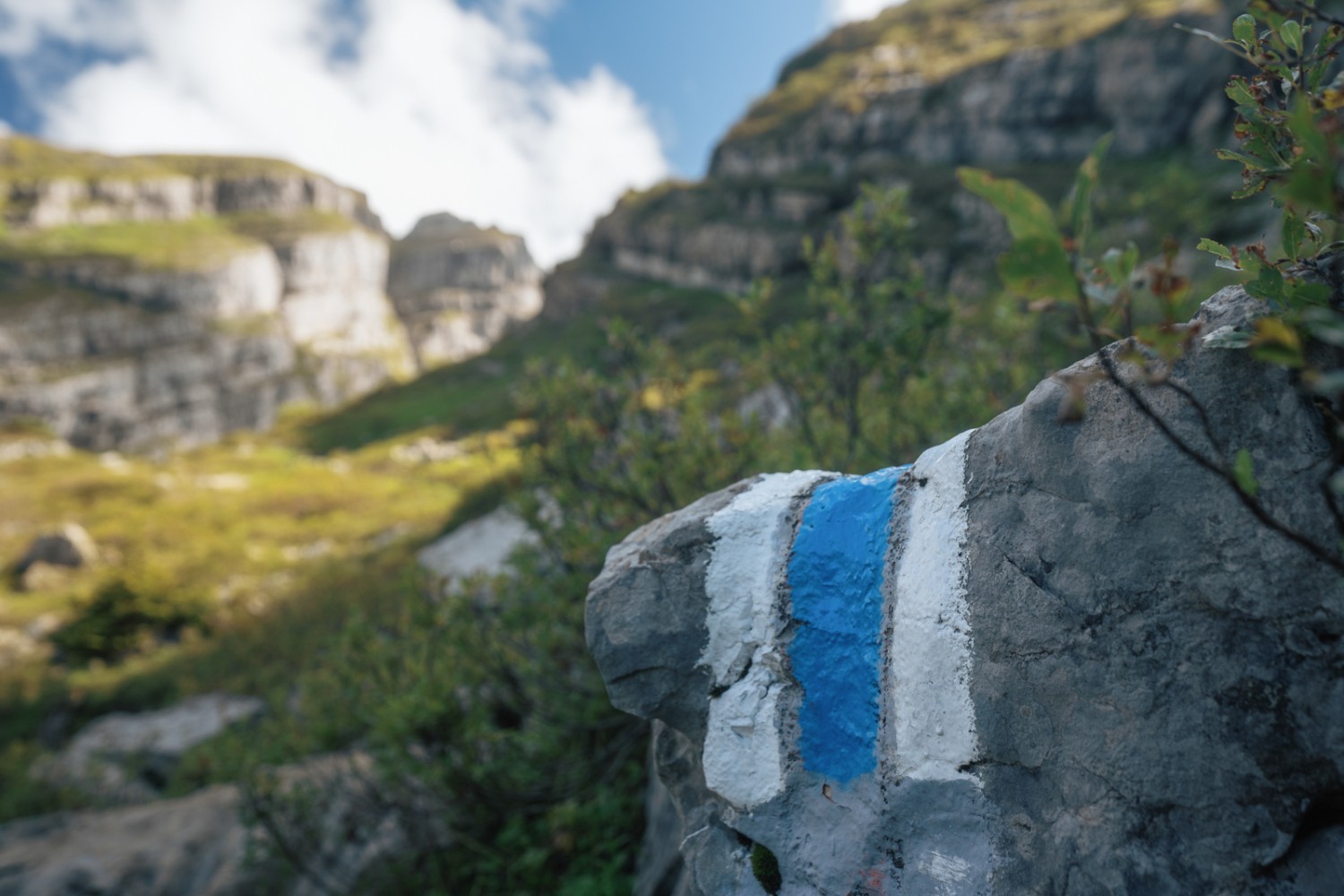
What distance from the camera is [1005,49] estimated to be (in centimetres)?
6306

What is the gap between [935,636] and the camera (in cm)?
279

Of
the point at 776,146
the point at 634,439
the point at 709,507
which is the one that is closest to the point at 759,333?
the point at 634,439

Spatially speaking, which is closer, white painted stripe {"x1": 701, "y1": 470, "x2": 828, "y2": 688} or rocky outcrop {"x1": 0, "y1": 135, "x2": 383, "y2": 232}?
white painted stripe {"x1": 701, "y1": 470, "x2": 828, "y2": 688}

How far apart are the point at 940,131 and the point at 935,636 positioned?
7364 cm

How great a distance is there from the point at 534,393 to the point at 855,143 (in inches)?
2879

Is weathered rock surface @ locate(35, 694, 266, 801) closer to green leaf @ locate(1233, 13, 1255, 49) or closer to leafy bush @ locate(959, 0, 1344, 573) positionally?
leafy bush @ locate(959, 0, 1344, 573)

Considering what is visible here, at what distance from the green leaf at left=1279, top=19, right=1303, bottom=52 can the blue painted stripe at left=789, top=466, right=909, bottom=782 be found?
203 cm

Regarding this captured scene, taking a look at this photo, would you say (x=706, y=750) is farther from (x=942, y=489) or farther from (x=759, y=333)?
(x=759, y=333)

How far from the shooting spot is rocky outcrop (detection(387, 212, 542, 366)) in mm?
137625

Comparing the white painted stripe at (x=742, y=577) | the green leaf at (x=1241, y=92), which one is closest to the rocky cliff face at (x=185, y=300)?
the white painted stripe at (x=742, y=577)

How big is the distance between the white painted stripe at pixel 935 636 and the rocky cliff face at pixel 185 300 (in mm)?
111916

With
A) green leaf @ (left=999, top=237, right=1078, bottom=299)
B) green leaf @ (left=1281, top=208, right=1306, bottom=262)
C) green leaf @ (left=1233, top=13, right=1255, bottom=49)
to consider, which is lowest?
green leaf @ (left=1281, top=208, right=1306, bottom=262)

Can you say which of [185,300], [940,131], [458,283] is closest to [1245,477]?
[940,131]

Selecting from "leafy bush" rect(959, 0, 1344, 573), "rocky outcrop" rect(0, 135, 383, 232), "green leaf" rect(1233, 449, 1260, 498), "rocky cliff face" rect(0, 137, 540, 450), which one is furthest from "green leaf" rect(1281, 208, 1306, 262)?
"rocky outcrop" rect(0, 135, 383, 232)
